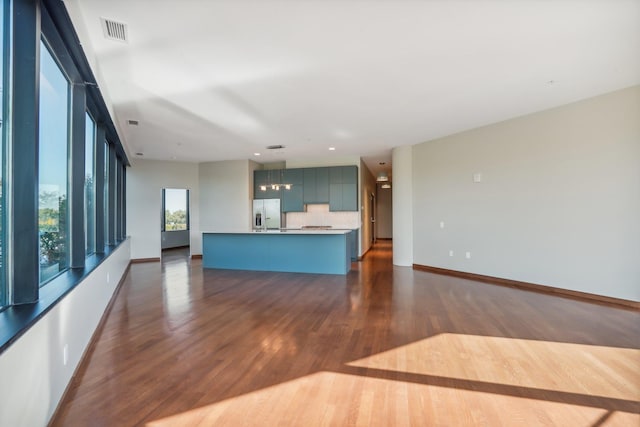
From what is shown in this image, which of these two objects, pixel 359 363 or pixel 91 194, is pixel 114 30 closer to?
pixel 91 194

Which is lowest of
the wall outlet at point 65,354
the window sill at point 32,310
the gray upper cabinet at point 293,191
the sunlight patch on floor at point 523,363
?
the sunlight patch on floor at point 523,363

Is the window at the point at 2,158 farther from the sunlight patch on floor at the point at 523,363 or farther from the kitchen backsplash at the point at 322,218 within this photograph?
the kitchen backsplash at the point at 322,218

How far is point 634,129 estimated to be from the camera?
3900mm

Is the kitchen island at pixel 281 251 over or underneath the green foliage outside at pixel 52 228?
underneath

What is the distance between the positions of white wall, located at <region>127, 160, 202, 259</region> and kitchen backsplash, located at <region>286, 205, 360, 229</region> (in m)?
2.95

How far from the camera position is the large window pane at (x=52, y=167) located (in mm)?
2219

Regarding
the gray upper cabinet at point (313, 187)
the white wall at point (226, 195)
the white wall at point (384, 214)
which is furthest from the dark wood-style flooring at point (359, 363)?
the white wall at point (384, 214)

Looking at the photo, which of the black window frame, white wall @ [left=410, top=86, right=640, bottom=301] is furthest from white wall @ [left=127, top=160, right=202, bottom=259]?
white wall @ [left=410, top=86, right=640, bottom=301]

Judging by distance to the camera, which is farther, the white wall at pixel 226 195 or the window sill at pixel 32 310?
the white wall at pixel 226 195

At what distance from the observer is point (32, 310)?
5.36 ft

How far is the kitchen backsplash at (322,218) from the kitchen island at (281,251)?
184cm

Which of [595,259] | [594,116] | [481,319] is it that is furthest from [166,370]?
[594,116]

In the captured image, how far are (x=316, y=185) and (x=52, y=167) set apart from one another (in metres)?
6.15

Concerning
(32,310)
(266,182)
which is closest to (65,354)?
(32,310)
